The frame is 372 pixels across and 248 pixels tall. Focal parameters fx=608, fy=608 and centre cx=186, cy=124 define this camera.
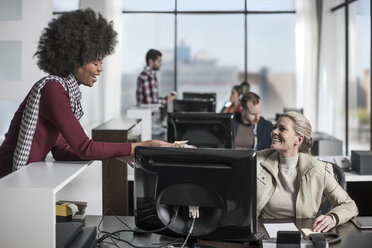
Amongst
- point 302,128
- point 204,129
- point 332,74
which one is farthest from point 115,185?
point 332,74

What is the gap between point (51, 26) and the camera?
2.62m

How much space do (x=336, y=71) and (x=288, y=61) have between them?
217 centimetres

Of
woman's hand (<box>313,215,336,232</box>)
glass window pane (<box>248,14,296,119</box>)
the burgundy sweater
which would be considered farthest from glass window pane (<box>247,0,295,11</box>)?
the burgundy sweater

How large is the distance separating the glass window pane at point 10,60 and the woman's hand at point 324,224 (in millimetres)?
3163

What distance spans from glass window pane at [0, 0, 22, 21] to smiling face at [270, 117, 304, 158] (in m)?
2.70

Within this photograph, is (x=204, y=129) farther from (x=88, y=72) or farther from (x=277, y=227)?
(x=88, y=72)

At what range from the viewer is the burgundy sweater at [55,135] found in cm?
247

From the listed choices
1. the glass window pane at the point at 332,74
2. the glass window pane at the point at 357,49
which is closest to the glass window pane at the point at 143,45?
the glass window pane at the point at 332,74

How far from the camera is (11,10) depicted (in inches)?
204

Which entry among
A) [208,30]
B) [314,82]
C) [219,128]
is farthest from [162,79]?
[219,128]

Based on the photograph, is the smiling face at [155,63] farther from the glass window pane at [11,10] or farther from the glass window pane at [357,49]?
the glass window pane at [11,10]

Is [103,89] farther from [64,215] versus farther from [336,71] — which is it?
[64,215]

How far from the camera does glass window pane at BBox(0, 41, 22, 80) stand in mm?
5164

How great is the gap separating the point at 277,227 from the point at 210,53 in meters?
9.76
